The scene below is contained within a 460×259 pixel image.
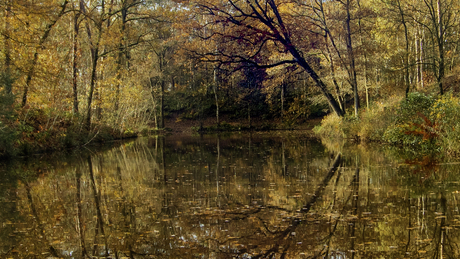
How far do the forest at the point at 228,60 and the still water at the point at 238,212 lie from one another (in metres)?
4.37

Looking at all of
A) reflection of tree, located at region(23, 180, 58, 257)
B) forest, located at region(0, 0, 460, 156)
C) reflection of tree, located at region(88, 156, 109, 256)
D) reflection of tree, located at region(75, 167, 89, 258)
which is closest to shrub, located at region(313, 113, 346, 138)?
forest, located at region(0, 0, 460, 156)

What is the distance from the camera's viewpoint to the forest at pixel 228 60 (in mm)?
12992

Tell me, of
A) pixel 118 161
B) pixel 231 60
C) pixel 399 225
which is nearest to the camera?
pixel 399 225

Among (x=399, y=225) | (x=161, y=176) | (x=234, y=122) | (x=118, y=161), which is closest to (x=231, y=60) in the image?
(x=161, y=176)

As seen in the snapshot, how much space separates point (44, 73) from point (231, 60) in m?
8.46

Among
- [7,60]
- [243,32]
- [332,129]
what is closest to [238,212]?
[243,32]

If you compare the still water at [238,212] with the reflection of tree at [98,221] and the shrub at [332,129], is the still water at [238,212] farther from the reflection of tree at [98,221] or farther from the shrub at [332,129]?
the shrub at [332,129]

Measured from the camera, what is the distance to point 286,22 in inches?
583

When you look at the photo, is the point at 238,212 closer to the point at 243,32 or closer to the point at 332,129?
the point at 243,32

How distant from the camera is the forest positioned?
42.6 ft

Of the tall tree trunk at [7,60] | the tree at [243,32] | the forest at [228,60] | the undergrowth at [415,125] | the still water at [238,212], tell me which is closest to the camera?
the still water at [238,212]

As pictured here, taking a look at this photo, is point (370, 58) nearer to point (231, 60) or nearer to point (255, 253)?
point (231, 60)

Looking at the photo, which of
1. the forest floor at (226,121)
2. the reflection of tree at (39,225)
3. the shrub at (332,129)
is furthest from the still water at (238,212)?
the forest floor at (226,121)

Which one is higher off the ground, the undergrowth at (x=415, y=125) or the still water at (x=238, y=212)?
the undergrowth at (x=415, y=125)
